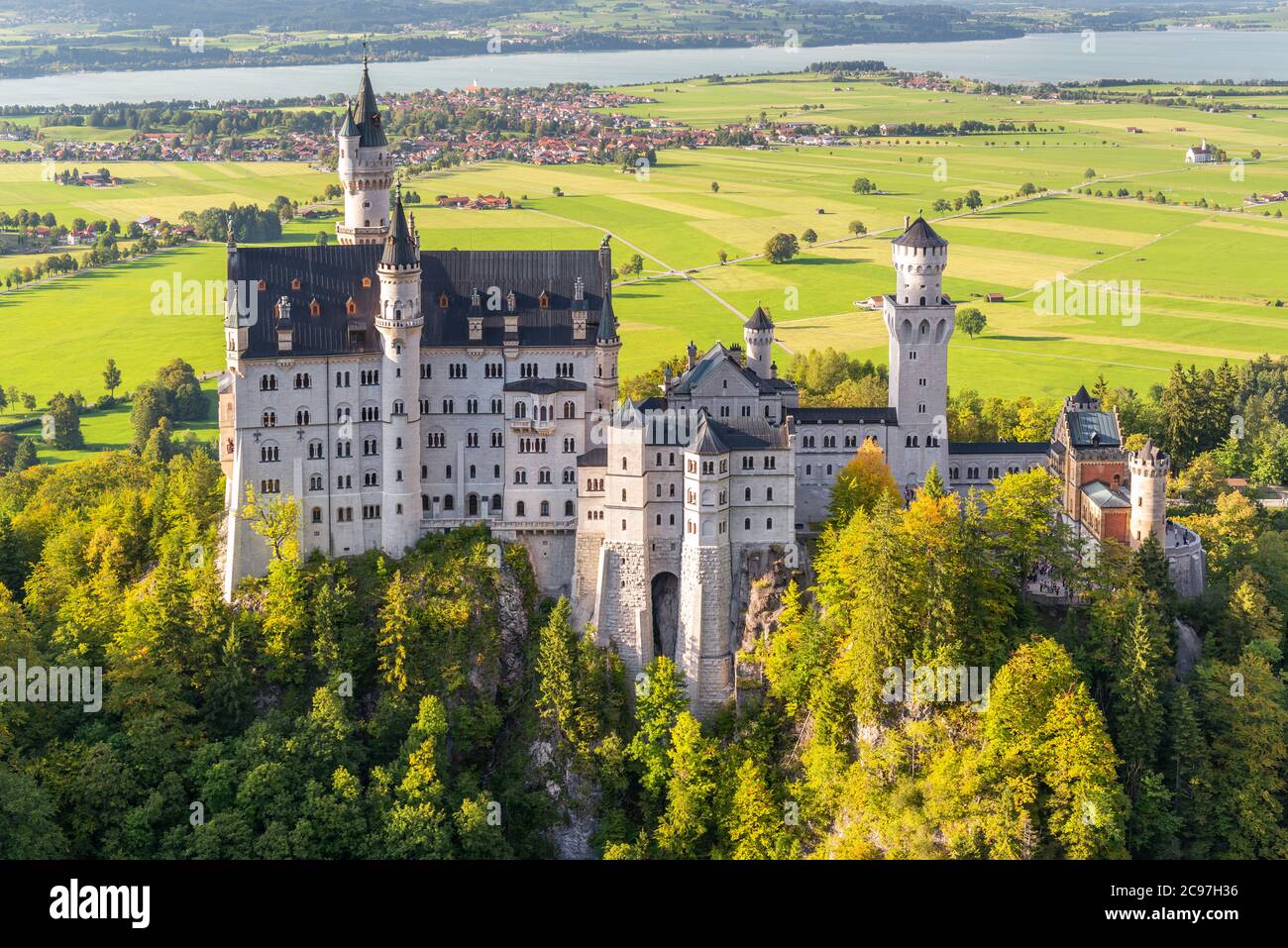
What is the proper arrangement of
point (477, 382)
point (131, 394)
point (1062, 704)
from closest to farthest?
point (1062, 704)
point (477, 382)
point (131, 394)

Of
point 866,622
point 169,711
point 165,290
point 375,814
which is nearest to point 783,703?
point 866,622

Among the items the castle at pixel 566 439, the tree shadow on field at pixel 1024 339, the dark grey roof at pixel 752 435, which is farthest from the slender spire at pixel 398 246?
the tree shadow on field at pixel 1024 339

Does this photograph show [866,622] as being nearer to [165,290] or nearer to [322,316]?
[322,316]

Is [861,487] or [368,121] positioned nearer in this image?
[861,487]

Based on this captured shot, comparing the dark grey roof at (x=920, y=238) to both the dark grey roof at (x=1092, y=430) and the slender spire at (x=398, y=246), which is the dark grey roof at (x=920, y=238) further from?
the slender spire at (x=398, y=246)

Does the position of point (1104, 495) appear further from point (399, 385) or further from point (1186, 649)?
point (399, 385)

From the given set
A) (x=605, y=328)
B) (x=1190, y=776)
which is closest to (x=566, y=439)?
(x=605, y=328)
